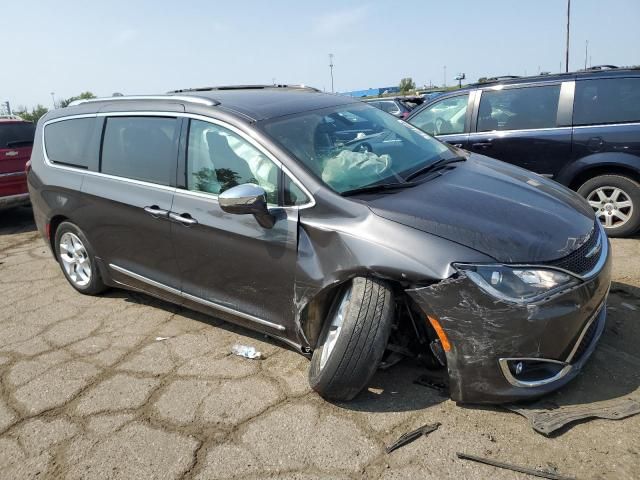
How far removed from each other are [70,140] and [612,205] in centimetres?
519

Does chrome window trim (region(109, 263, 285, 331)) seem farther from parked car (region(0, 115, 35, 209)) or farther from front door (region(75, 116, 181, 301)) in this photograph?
parked car (region(0, 115, 35, 209))

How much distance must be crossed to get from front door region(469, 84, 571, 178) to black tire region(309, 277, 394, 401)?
370 cm

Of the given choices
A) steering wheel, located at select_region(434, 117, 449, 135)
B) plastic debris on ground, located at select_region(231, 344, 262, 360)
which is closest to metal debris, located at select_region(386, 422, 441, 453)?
plastic debris on ground, located at select_region(231, 344, 262, 360)

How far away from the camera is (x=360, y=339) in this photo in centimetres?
266

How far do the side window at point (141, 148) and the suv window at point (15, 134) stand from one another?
4393mm

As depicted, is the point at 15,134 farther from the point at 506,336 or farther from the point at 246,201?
the point at 506,336

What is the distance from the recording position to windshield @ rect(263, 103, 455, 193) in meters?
3.08

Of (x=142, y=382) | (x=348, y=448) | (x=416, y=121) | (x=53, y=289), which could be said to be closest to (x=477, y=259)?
(x=348, y=448)

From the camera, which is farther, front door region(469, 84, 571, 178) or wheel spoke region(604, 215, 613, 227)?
front door region(469, 84, 571, 178)

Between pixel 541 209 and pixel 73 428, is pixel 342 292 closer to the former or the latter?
pixel 541 209

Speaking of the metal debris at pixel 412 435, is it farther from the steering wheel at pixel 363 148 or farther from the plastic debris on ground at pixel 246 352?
the steering wheel at pixel 363 148

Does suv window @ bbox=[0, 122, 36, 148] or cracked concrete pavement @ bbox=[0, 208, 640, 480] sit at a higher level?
suv window @ bbox=[0, 122, 36, 148]

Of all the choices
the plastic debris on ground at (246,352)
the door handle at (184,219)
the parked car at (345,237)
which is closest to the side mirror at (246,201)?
the parked car at (345,237)

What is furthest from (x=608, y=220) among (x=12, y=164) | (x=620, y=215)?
(x=12, y=164)
